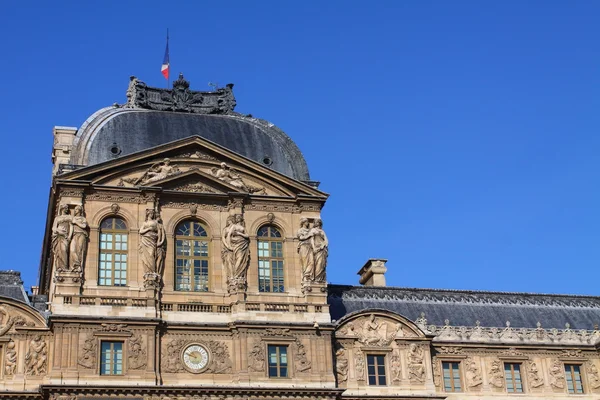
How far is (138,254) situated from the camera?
46.7 metres

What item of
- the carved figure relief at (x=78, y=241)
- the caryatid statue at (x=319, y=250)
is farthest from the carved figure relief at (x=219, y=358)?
the carved figure relief at (x=78, y=241)

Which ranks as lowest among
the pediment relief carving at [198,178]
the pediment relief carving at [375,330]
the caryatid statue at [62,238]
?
the pediment relief carving at [375,330]

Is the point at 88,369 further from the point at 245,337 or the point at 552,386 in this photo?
the point at 552,386

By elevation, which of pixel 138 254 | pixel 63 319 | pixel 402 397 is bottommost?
pixel 402 397

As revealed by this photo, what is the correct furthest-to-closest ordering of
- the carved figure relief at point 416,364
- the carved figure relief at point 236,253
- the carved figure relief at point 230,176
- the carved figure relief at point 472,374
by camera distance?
1. the carved figure relief at point 472,374
2. the carved figure relief at point 230,176
3. the carved figure relief at point 416,364
4. the carved figure relief at point 236,253

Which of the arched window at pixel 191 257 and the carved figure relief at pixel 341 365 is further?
the carved figure relief at pixel 341 365

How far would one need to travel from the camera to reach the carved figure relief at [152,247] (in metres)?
45.9

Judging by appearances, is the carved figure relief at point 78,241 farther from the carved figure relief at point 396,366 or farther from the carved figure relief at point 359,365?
the carved figure relief at point 396,366

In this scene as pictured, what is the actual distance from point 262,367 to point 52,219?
12.3 m

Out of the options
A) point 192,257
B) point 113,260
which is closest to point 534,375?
point 192,257

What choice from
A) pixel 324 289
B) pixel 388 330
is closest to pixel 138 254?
pixel 324 289

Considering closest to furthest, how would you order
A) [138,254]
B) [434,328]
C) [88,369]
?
[88,369] < [138,254] < [434,328]

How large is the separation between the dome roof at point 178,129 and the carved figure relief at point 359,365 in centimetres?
882

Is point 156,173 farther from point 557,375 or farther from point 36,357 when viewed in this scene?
point 557,375
